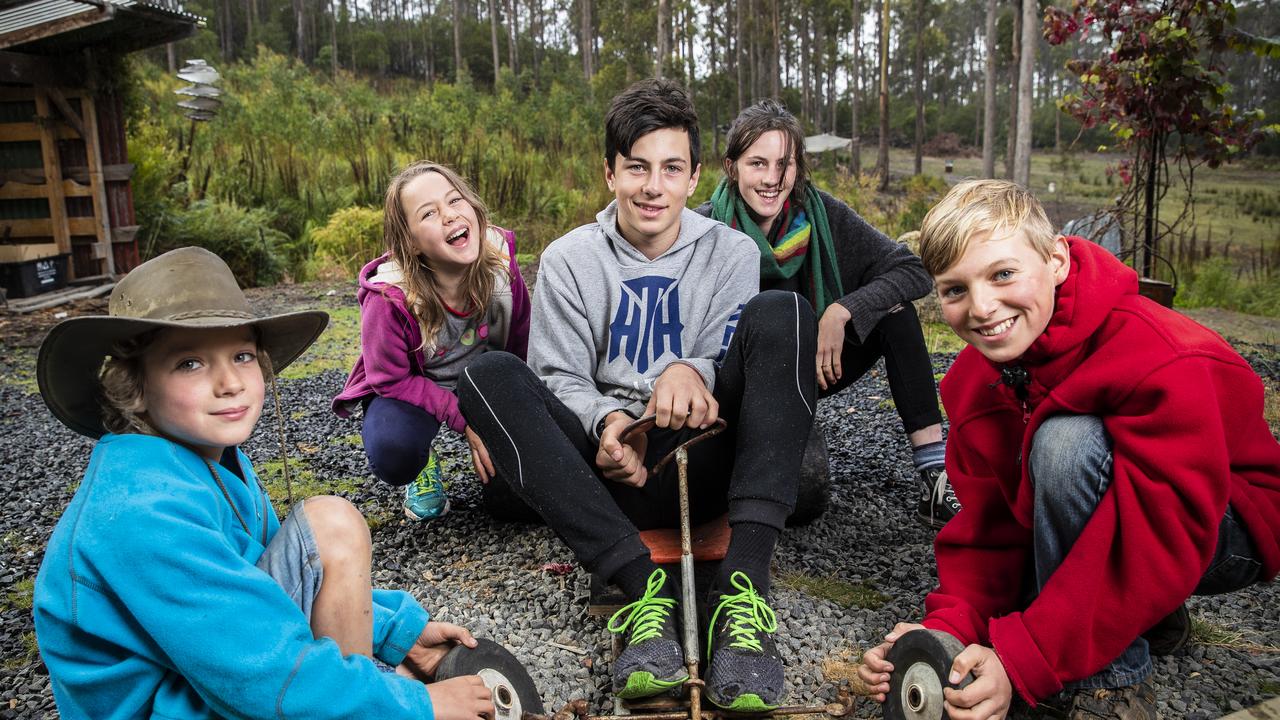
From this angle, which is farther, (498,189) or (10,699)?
(498,189)

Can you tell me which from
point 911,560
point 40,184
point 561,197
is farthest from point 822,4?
point 911,560

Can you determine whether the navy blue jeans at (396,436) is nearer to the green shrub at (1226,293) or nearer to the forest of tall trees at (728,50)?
the green shrub at (1226,293)

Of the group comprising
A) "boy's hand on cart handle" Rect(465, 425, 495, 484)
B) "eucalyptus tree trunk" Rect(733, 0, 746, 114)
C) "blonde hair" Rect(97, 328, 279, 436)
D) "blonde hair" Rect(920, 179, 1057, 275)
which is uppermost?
"eucalyptus tree trunk" Rect(733, 0, 746, 114)

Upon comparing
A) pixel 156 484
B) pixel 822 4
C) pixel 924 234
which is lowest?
pixel 156 484

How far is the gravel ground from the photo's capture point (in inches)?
78.0

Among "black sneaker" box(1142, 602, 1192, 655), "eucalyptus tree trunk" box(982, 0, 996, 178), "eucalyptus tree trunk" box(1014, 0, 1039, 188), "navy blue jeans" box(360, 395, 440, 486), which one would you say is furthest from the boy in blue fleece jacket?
"eucalyptus tree trunk" box(982, 0, 996, 178)

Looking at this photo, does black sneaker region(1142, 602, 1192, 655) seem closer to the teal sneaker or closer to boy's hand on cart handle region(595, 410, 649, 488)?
boy's hand on cart handle region(595, 410, 649, 488)

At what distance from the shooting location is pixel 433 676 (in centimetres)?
178

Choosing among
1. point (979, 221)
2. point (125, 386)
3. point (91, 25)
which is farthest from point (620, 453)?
point (91, 25)

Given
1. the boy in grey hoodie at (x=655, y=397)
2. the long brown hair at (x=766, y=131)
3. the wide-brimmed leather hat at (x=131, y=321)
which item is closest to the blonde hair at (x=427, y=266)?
the boy in grey hoodie at (x=655, y=397)

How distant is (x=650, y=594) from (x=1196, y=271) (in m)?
8.21

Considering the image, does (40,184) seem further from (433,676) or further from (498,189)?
(433,676)

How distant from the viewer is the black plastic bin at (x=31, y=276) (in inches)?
286

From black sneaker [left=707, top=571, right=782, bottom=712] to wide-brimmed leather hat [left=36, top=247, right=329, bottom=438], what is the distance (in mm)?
1133
